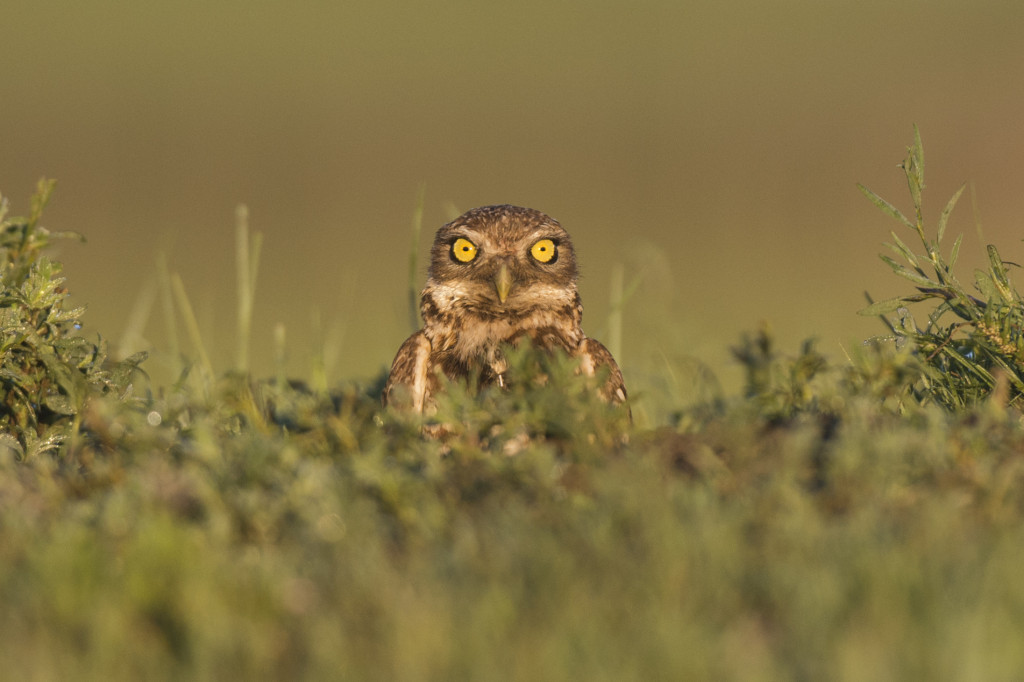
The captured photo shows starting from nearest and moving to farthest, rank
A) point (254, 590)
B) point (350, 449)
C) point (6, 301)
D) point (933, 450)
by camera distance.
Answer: point (254, 590), point (933, 450), point (350, 449), point (6, 301)

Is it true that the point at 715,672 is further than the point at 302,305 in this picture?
No

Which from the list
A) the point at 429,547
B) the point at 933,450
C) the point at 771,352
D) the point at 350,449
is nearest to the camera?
the point at 429,547

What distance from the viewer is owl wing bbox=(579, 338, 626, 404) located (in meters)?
5.09

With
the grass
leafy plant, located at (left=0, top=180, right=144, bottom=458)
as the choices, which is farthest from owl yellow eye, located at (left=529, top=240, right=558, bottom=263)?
leafy plant, located at (left=0, top=180, right=144, bottom=458)

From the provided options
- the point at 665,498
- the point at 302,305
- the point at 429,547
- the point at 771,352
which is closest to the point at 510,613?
the point at 429,547

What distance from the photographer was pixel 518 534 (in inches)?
119

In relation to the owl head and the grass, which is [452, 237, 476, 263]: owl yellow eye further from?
the grass

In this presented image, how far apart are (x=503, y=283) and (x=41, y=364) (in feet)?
6.66

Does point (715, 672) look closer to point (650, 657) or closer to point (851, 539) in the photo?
point (650, 657)

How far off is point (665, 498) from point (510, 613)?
760 millimetres

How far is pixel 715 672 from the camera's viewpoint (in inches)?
90.7

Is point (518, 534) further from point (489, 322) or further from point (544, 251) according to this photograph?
point (544, 251)

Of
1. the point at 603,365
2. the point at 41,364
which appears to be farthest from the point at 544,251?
the point at 41,364

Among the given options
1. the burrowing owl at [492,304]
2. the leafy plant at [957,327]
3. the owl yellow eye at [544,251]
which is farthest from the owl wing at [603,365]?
the leafy plant at [957,327]
